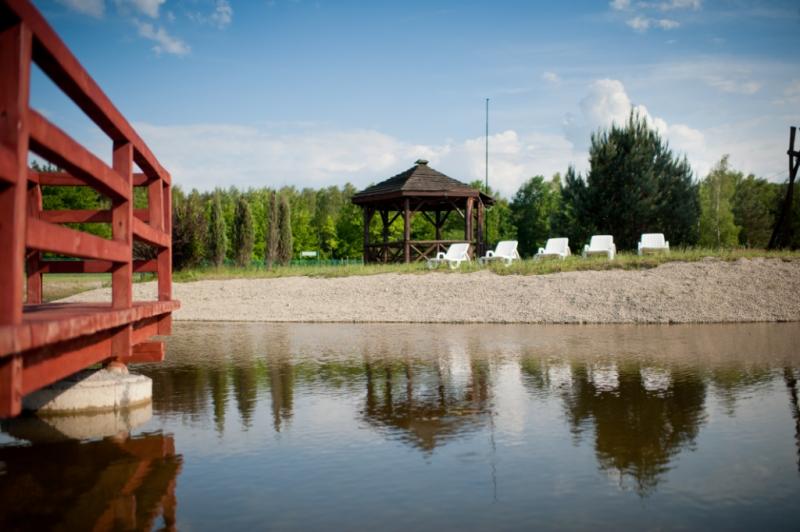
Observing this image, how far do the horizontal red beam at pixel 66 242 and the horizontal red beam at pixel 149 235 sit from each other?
870 mm

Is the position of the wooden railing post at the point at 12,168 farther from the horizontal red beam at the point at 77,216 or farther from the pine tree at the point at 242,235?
the pine tree at the point at 242,235

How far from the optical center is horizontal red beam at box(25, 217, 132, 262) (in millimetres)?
3269

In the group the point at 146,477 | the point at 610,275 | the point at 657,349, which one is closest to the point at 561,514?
the point at 146,477

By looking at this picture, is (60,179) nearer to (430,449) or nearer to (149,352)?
(149,352)

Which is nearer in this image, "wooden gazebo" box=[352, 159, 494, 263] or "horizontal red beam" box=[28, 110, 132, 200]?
"horizontal red beam" box=[28, 110, 132, 200]

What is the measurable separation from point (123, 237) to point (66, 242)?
1795 mm

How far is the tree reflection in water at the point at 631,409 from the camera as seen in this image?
5.12 metres

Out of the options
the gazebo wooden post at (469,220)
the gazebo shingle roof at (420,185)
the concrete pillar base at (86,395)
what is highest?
the gazebo shingle roof at (420,185)

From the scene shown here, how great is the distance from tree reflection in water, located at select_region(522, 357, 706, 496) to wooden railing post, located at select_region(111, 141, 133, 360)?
3840 mm

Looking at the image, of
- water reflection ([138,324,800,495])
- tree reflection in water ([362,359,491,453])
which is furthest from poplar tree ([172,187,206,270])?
tree reflection in water ([362,359,491,453])

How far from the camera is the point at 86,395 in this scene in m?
6.88

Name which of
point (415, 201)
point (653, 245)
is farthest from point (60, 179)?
Result: point (415, 201)

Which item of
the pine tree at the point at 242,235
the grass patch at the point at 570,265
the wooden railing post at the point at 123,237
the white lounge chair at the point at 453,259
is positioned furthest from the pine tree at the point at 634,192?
the wooden railing post at the point at 123,237

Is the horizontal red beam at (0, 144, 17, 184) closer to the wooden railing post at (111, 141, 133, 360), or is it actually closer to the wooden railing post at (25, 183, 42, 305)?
the wooden railing post at (111, 141, 133, 360)
